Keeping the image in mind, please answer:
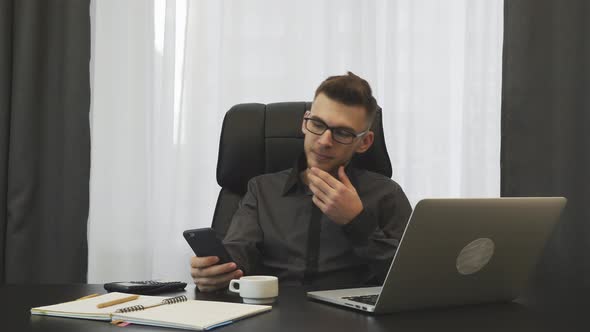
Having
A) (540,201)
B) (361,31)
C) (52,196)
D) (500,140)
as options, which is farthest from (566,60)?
(52,196)

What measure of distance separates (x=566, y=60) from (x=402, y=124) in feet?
2.09

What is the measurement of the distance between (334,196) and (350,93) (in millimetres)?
352

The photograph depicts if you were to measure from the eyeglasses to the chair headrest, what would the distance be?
0.17 meters

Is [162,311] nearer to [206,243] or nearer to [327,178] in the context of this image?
[206,243]

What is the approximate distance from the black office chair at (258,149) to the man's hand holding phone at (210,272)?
0.49 metres

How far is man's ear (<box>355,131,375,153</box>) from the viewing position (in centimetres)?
161

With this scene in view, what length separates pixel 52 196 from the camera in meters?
2.45

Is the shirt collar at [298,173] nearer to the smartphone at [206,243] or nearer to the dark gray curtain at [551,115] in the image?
the smartphone at [206,243]

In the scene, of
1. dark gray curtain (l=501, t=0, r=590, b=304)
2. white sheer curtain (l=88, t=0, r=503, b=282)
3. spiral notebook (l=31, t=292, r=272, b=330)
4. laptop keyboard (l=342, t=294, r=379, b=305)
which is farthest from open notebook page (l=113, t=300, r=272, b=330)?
dark gray curtain (l=501, t=0, r=590, b=304)

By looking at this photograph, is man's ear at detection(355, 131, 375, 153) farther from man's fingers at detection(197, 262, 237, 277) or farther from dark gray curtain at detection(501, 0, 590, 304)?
dark gray curtain at detection(501, 0, 590, 304)

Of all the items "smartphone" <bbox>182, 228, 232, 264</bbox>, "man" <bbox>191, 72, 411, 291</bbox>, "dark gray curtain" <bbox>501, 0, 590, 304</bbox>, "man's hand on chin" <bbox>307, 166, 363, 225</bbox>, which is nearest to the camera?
"smartphone" <bbox>182, 228, 232, 264</bbox>

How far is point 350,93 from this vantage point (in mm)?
1555

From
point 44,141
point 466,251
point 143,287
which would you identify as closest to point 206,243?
point 143,287

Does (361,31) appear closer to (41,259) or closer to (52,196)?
(52,196)
